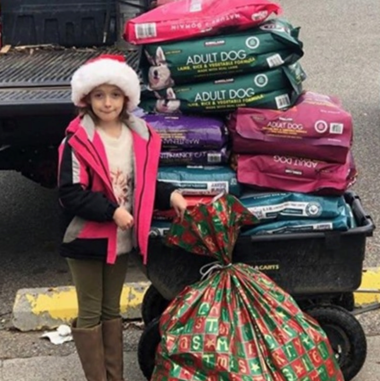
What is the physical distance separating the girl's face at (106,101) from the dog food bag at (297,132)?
47 cm

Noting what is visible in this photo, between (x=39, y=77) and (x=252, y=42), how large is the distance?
1547 mm

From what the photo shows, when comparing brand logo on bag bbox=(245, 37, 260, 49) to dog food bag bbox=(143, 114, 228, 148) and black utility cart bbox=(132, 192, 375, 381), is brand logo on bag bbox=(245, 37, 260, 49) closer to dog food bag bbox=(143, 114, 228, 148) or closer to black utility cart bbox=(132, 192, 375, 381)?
dog food bag bbox=(143, 114, 228, 148)

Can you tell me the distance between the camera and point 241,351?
2.95m

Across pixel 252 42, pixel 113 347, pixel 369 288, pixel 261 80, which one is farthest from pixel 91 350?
pixel 369 288

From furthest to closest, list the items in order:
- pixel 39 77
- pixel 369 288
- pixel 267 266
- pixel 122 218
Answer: pixel 39 77 < pixel 369 288 < pixel 267 266 < pixel 122 218

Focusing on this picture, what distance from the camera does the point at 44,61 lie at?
477 centimetres

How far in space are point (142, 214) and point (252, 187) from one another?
463mm

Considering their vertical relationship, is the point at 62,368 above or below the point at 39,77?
below

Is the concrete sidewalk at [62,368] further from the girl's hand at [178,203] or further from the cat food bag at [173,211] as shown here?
the girl's hand at [178,203]

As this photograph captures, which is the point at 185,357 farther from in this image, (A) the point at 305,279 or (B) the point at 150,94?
(B) the point at 150,94

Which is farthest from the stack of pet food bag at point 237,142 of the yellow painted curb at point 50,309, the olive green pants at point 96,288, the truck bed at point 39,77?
the yellow painted curb at point 50,309

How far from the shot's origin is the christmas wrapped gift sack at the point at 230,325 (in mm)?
2939

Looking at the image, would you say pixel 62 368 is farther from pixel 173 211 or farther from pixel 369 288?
pixel 369 288

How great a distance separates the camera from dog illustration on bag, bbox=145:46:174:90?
10.5ft
